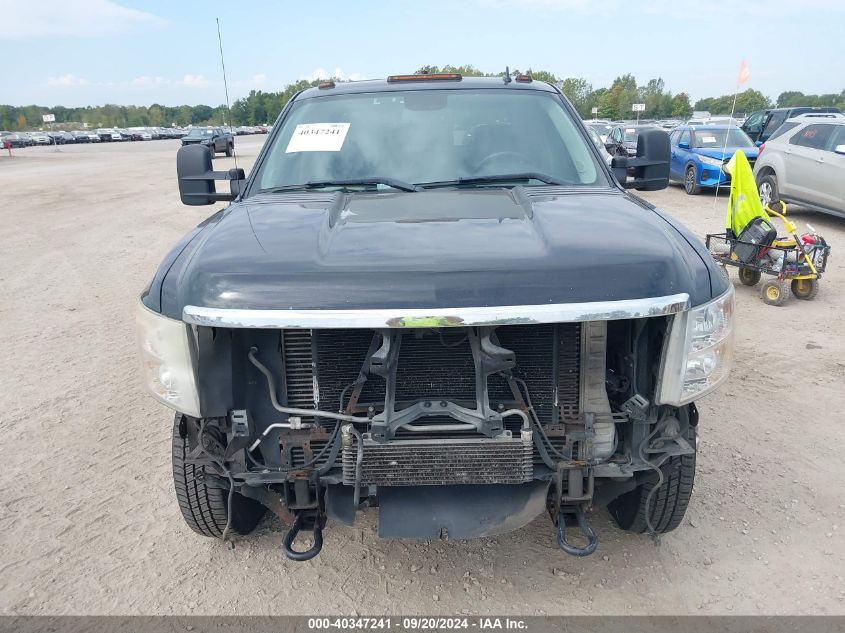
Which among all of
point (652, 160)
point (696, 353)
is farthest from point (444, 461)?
point (652, 160)

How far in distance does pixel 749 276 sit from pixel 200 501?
6.54 meters

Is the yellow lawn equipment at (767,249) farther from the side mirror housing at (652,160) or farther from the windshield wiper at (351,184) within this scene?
the windshield wiper at (351,184)

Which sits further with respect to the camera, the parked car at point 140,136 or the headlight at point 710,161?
the parked car at point 140,136

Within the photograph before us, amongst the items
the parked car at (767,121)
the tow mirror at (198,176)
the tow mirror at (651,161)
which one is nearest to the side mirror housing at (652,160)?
the tow mirror at (651,161)

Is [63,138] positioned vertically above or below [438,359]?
above

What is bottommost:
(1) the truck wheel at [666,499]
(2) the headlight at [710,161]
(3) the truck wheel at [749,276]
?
(3) the truck wheel at [749,276]

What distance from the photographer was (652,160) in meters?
3.88

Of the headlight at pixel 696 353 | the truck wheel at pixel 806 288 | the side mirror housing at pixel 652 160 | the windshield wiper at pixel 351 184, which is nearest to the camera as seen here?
the headlight at pixel 696 353

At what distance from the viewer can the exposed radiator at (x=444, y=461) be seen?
2.34 meters

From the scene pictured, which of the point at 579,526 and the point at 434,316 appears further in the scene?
the point at 579,526

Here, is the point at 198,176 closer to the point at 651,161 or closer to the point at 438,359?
the point at 438,359

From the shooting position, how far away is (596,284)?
216 centimetres

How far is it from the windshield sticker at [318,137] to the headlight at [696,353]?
2024 millimetres

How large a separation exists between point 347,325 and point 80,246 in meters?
9.50
